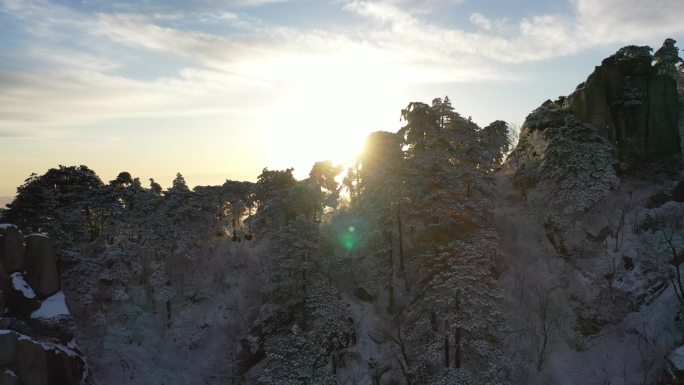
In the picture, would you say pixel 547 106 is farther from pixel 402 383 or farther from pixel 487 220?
pixel 402 383

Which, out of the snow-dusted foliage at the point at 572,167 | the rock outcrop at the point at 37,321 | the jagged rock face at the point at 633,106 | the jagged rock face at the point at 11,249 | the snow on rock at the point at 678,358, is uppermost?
the jagged rock face at the point at 633,106

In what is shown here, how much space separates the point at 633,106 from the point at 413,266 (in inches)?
1222

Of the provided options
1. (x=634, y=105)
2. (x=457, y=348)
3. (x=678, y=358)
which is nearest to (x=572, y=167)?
(x=634, y=105)

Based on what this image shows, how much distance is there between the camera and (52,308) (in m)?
36.2

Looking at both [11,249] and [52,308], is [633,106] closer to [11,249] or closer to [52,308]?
[52,308]

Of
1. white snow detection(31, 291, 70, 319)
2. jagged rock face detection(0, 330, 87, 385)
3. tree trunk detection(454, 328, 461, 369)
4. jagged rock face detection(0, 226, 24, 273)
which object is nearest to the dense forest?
tree trunk detection(454, 328, 461, 369)

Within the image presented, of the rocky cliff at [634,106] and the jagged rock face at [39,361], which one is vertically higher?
the rocky cliff at [634,106]

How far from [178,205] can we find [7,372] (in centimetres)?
2305

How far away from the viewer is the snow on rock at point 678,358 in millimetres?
28797

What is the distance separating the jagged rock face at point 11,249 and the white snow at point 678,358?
166 feet

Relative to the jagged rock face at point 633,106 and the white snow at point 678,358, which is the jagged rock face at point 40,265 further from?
the jagged rock face at point 633,106

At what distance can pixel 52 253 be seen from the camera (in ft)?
123

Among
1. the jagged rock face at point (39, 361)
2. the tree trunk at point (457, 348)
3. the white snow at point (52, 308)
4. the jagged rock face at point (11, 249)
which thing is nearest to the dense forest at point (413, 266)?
the tree trunk at point (457, 348)

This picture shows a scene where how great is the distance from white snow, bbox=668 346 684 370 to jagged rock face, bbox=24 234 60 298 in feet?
159
